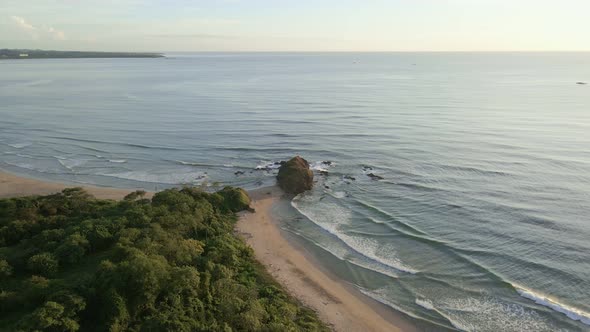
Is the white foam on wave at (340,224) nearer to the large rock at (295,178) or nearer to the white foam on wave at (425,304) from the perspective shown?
the large rock at (295,178)

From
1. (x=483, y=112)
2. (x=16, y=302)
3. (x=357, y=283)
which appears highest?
(x=483, y=112)

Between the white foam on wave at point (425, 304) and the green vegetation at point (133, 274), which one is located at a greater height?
the green vegetation at point (133, 274)

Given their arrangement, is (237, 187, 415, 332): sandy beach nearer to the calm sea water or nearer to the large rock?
the calm sea water

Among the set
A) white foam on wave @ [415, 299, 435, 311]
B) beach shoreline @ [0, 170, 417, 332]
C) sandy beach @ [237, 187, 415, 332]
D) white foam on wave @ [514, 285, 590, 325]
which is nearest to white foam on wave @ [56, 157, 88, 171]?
beach shoreline @ [0, 170, 417, 332]

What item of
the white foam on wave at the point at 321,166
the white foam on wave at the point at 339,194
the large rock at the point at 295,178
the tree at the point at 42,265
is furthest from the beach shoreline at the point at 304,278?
the tree at the point at 42,265

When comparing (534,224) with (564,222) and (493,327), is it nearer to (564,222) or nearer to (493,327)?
(564,222)

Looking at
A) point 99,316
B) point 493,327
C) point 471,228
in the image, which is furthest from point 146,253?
point 471,228

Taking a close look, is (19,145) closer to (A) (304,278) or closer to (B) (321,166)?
(B) (321,166)
